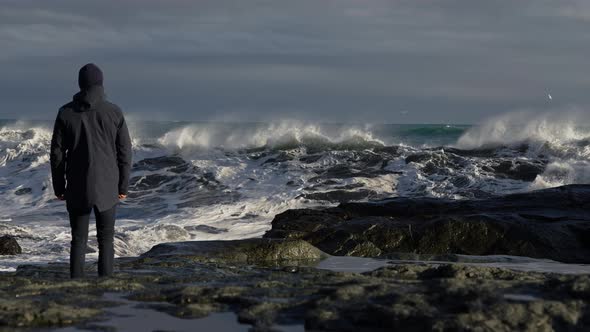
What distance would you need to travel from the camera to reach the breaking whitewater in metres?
17.0

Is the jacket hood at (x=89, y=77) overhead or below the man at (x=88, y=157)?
overhead

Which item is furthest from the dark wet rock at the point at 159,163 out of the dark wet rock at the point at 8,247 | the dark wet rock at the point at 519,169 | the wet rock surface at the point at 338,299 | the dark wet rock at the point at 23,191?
the wet rock surface at the point at 338,299

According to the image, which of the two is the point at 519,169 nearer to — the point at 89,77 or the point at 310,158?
the point at 310,158

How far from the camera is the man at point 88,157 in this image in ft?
19.0

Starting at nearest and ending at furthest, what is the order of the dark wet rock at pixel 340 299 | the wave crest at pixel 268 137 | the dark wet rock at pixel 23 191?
the dark wet rock at pixel 340 299 → the dark wet rock at pixel 23 191 → the wave crest at pixel 268 137

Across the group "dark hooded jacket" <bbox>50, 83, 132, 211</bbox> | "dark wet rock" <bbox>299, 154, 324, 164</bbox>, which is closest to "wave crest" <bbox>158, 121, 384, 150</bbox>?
"dark wet rock" <bbox>299, 154, 324, 164</bbox>

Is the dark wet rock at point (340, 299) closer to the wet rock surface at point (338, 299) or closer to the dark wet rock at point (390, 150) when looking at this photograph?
the wet rock surface at point (338, 299)

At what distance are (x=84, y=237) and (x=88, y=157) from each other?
0.60 m

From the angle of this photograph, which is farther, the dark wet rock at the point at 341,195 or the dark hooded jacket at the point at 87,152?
the dark wet rock at the point at 341,195

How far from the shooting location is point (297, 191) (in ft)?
69.9

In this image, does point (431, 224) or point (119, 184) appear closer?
point (119, 184)

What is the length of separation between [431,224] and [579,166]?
15411 mm

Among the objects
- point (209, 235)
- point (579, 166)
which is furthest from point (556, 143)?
point (209, 235)

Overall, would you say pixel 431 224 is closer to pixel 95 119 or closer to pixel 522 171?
pixel 95 119
